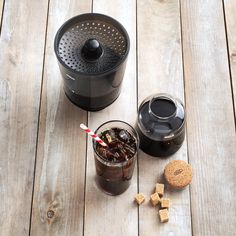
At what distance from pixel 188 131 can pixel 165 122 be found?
0.15 m

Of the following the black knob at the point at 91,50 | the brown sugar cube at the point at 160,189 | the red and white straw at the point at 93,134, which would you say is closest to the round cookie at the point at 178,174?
the brown sugar cube at the point at 160,189

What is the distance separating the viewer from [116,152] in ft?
3.76

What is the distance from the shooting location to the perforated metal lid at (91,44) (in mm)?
1187

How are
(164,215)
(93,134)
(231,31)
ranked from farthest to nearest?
(231,31) < (164,215) < (93,134)

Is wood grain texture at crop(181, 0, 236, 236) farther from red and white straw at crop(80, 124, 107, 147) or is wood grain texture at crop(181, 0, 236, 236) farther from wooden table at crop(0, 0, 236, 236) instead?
red and white straw at crop(80, 124, 107, 147)

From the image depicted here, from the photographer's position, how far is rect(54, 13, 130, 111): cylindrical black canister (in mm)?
1177

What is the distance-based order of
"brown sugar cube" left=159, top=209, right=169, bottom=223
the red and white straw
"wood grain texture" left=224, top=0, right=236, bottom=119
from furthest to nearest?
"wood grain texture" left=224, top=0, right=236, bottom=119 → "brown sugar cube" left=159, top=209, right=169, bottom=223 → the red and white straw

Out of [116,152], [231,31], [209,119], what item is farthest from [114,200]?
[231,31]

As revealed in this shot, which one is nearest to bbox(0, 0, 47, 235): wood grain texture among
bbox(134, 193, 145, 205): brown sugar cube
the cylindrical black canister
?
the cylindrical black canister

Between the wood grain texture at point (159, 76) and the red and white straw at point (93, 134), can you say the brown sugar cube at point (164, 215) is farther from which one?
the red and white straw at point (93, 134)

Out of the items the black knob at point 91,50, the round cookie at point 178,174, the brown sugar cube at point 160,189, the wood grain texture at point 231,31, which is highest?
the wood grain texture at point 231,31

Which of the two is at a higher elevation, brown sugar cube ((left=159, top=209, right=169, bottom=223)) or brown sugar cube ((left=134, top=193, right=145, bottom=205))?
brown sugar cube ((left=134, top=193, right=145, bottom=205))

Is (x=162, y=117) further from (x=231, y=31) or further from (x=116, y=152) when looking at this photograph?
(x=231, y=31)

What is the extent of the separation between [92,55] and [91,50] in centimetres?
2
